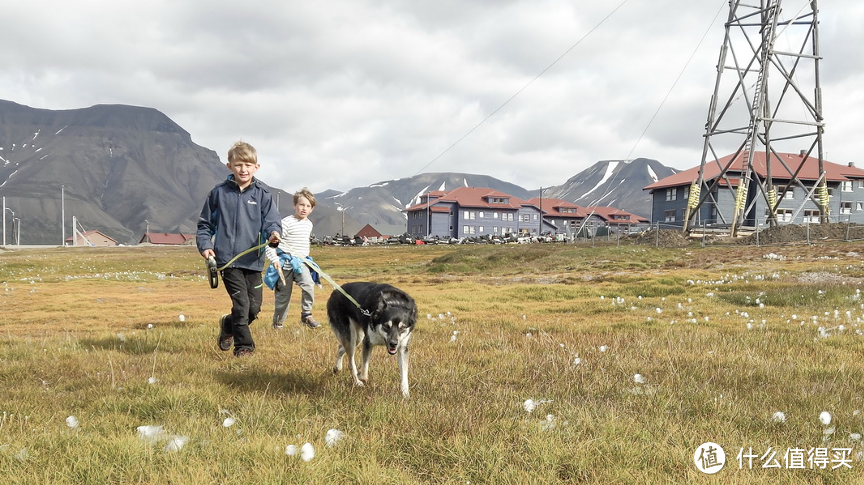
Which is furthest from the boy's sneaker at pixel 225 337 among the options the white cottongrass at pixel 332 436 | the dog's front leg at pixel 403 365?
the white cottongrass at pixel 332 436

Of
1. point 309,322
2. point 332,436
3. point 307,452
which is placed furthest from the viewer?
point 309,322

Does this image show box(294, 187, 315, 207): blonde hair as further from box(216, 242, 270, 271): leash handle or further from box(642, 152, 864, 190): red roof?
box(642, 152, 864, 190): red roof

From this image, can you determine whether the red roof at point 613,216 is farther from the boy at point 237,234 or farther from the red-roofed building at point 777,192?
the boy at point 237,234

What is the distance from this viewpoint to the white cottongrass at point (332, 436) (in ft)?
14.1

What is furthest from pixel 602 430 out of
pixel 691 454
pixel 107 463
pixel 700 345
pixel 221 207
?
pixel 221 207

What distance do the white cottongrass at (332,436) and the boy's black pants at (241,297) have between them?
364cm

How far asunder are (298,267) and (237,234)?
121 inches

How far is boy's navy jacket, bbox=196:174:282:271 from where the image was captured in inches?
301

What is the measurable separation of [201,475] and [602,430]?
3244 millimetres

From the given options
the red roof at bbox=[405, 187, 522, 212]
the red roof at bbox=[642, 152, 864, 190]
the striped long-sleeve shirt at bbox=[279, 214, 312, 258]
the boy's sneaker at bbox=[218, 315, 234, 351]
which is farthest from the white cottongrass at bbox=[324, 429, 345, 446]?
the red roof at bbox=[405, 187, 522, 212]

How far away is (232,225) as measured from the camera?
7691mm

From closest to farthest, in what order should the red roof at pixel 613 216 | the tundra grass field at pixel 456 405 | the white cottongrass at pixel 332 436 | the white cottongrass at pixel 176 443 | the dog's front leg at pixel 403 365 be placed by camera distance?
the tundra grass field at pixel 456 405 → the white cottongrass at pixel 176 443 → the white cottongrass at pixel 332 436 → the dog's front leg at pixel 403 365 → the red roof at pixel 613 216

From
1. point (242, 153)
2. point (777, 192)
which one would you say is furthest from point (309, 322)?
point (777, 192)

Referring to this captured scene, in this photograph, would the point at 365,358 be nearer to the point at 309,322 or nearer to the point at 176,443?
the point at 176,443
